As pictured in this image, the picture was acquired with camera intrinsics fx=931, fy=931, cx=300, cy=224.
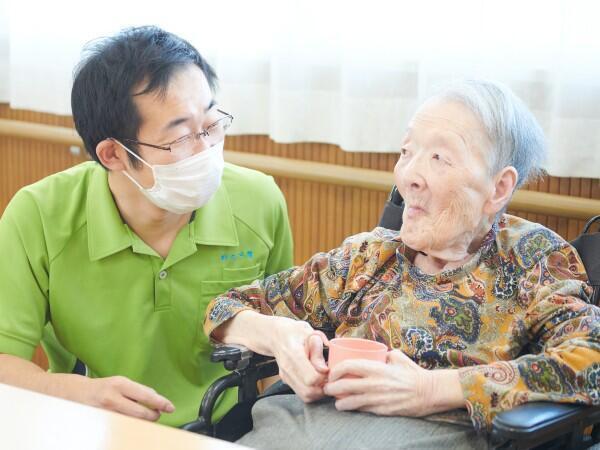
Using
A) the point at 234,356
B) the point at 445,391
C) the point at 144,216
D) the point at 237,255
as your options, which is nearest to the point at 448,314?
the point at 445,391

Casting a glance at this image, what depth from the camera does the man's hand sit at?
1821mm

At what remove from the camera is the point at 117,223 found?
2.12 meters

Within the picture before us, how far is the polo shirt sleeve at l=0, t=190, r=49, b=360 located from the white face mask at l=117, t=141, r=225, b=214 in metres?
0.24

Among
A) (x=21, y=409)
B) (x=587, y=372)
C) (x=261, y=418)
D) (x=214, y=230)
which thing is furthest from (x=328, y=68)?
(x=21, y=409)

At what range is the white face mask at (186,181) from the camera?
2066mm

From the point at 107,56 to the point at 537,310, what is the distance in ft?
3.46

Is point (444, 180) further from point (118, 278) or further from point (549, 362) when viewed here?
point (118, 278)

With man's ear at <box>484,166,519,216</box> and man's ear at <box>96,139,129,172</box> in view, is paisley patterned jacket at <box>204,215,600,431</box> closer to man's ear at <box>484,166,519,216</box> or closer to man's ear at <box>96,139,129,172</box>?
man's ear at <box>484,166,519,216</box>

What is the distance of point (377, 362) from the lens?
5.64 feet

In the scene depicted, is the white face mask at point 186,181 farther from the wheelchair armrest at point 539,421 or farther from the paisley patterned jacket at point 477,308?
the wheelchair armrest at point 539,421

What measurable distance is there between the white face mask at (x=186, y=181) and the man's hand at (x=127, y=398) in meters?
0.43

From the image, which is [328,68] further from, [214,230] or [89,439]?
[89,439]

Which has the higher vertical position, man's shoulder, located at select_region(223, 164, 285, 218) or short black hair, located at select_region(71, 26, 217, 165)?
short black hair, located at select_region(71, 26, 217, 165)

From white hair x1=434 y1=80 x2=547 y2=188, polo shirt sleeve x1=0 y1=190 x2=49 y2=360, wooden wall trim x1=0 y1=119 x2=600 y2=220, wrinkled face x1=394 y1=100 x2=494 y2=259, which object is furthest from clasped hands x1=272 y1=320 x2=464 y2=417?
wooden wall trim x1=0 y1=119 x2=600 y2=220
